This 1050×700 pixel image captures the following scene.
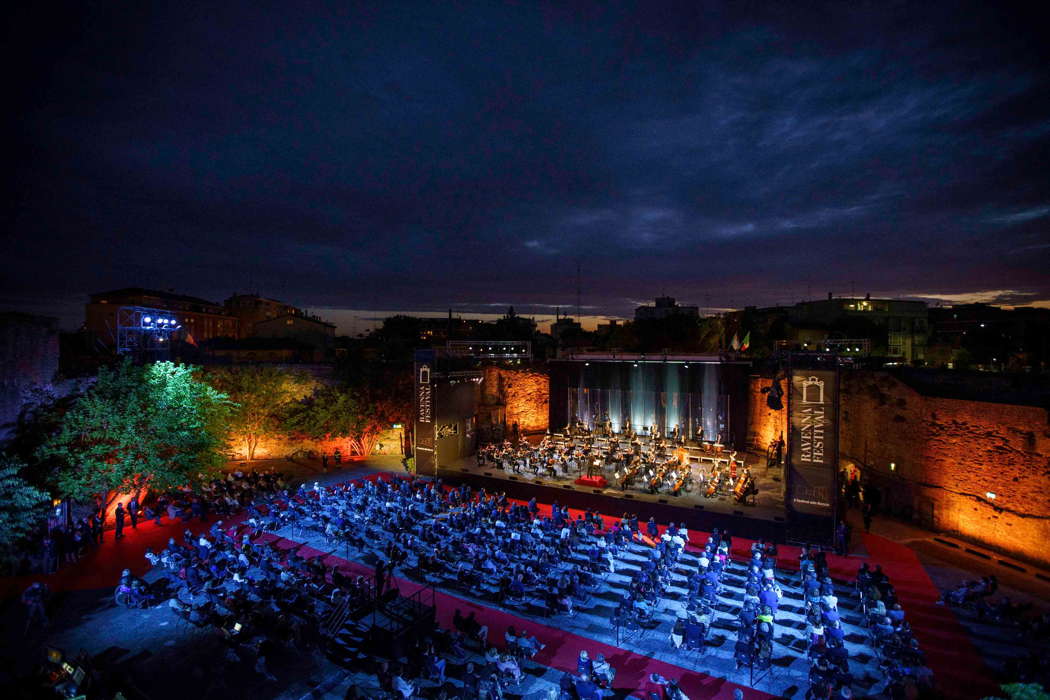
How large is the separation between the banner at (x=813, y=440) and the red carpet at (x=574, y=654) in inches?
318

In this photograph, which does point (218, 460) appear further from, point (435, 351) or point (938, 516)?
point (938, 516)

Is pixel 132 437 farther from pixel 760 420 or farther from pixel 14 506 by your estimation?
pixel 760 420

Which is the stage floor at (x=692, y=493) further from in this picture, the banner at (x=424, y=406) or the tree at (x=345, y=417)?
the tree at (x=345, y=417)

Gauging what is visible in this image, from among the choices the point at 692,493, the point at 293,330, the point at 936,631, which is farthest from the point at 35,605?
the point at 293,330

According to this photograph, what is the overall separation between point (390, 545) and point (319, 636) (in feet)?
14.5

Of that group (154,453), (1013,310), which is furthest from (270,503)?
(1013,310)

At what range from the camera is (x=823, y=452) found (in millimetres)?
14859

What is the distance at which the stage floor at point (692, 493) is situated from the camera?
1634 cm

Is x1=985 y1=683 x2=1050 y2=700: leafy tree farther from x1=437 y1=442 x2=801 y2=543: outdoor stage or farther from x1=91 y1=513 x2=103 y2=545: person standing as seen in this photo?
x1=91 y1=513 x2=103 y2=545: person standing

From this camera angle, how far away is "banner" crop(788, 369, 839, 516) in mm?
14695

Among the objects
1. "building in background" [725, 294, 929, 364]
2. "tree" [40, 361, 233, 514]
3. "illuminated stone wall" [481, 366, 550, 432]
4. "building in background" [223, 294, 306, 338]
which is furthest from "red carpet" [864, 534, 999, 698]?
"building in background" [223, 294, 306, 338]

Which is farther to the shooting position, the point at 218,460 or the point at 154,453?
the point at 218,460

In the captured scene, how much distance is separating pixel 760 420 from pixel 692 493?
7157 mm

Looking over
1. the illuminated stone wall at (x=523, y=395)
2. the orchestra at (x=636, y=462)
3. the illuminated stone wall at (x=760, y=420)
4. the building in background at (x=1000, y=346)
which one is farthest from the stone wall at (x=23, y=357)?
the building in background at (x=1000, y=346)
